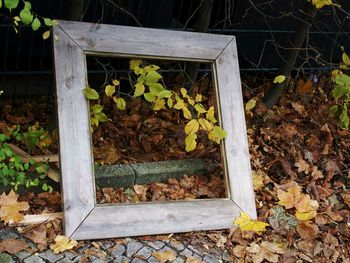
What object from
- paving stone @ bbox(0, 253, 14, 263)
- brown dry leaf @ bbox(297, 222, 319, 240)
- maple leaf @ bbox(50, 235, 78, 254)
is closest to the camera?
paving stone @ bbox(0, 253, 14, 263)

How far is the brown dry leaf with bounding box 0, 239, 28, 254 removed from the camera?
2.55 metres

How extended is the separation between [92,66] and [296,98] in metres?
1.89

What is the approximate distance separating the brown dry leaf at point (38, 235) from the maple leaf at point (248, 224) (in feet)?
3.76

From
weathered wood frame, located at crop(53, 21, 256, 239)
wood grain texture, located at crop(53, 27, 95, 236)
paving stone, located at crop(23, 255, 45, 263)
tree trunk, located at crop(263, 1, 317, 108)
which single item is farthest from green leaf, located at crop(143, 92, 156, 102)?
tree trunk, located at crop(263, 1, 317, 108)

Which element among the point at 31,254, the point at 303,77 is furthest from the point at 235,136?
the point at 303,77

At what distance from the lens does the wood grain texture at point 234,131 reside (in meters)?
3.09

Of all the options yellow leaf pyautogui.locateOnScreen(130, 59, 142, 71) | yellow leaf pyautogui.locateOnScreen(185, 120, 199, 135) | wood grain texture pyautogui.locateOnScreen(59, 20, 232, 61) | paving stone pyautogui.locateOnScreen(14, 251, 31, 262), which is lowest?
paving stone pyautogui.locateOnScreen(14, 251, 31, 262)

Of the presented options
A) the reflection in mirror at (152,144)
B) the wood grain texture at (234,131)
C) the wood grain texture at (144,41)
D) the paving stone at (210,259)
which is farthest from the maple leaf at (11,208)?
the wood grain texture at (234,131)

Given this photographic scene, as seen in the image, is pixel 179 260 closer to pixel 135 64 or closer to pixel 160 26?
pixel 135 64

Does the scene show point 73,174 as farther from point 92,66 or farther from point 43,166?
point 92,66

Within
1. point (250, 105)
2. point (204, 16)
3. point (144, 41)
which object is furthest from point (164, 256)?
point (204, 16)

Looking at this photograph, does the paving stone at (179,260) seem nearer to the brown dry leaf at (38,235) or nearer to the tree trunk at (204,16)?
the brown dry leaf at (38,235)

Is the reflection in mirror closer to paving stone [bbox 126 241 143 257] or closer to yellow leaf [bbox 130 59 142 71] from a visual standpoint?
yellow leaf [bbox 130 59 142 71]

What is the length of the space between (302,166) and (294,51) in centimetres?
106
